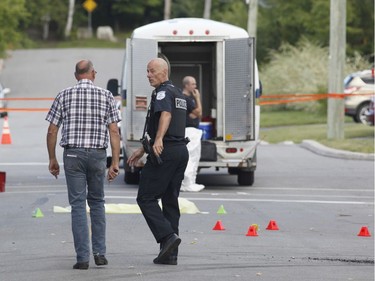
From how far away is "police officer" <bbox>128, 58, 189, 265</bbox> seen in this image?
10211mm

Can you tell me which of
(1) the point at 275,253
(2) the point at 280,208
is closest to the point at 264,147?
(2) the point at 280,208

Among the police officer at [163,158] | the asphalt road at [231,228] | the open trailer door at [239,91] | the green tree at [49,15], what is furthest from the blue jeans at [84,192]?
the green tree at [49,15]

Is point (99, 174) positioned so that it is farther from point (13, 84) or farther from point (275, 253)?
point (13, 84)

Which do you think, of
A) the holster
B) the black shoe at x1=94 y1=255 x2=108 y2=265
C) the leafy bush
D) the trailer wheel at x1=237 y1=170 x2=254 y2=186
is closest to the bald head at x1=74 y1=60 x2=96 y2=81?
the holster

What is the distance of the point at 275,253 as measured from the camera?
1127cm

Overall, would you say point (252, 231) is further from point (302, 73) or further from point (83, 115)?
point (302, 73)

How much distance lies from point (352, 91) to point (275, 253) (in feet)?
80.9

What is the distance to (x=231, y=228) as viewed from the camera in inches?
527

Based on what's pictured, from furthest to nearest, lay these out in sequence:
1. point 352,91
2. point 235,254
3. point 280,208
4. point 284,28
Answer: point 284,28 < point 352,91 < point 280,208 < point 235,254

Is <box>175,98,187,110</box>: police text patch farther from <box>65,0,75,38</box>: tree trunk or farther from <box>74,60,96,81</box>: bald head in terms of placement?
<box>65,0,75,38</box>: tree trunk

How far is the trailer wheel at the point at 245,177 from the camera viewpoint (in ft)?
63.5

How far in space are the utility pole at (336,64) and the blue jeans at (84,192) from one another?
1953 cm

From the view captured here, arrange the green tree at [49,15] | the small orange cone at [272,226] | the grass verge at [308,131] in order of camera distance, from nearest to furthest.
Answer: the small orange cone at [272,226] → the grass verge at [308,131] → the green tree at [49,15]

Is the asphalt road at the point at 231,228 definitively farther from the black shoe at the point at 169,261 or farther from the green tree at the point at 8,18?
the green tree at the point at 8,18
